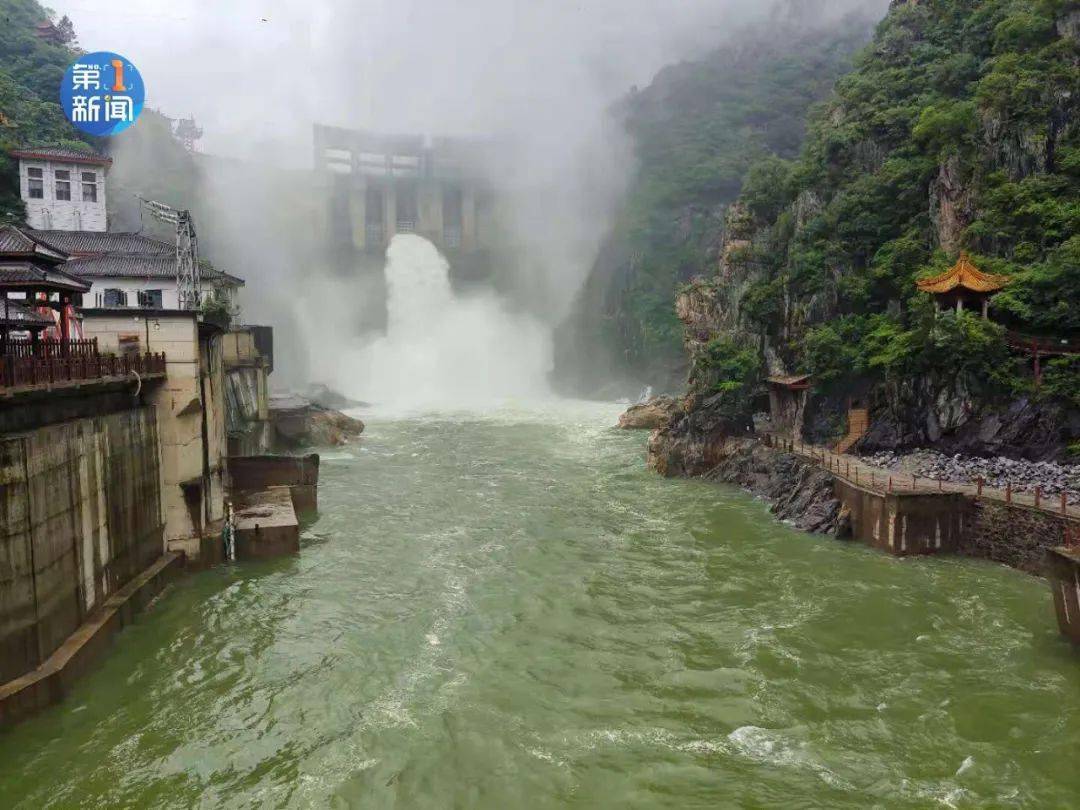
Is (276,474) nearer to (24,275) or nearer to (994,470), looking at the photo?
(24,275)

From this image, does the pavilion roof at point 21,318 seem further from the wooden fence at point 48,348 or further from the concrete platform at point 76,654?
the concrete platform at point 76,654

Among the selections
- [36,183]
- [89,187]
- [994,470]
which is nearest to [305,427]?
[89,187]

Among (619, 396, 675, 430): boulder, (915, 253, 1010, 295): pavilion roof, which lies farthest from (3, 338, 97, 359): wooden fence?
(619, 396, 675, 430): boulder

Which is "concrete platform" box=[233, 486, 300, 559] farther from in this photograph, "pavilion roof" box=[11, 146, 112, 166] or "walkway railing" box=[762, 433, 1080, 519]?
"pavilion roof" box=[11, 146, 112, 166]

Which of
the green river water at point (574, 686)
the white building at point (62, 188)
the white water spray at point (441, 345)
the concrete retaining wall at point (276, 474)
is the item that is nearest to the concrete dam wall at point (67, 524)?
the green river water at point (574, 686)

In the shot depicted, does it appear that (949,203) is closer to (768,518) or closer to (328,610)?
(768,518)

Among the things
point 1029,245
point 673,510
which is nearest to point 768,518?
point 673,510
